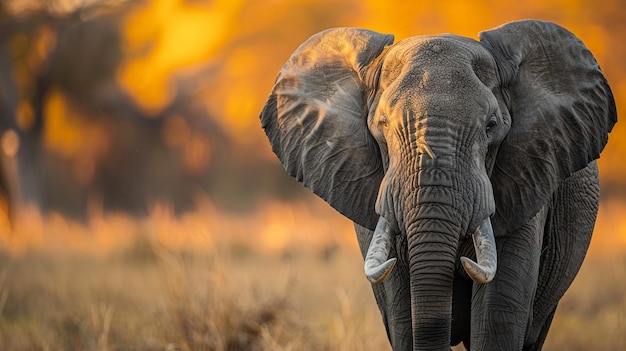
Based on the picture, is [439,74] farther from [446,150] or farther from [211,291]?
[211,291]

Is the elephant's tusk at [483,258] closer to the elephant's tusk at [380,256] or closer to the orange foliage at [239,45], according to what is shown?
the elephant's tusk at [380,256]

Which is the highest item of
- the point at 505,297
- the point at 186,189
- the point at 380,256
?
the point at 380,256

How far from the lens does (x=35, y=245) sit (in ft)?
47.5

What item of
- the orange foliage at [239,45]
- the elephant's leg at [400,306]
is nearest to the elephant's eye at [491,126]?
the elephant's leg at [400,306]

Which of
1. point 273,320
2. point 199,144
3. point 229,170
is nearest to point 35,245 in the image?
point 273,320

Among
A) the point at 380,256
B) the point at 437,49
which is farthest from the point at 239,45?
the point at 380,256

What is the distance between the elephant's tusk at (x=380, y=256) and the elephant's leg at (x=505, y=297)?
0.71 meters

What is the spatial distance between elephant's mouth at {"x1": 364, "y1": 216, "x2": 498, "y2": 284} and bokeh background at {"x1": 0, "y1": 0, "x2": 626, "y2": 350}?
1.97 meters

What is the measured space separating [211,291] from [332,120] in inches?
83.9

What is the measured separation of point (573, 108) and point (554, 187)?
0.37 metres

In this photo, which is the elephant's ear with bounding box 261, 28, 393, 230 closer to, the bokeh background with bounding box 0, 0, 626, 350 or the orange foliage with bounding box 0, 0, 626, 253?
the bokeh background with bounding box 0, 0, 626, 350

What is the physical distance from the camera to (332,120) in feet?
17.5

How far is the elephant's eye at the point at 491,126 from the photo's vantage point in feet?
15.9

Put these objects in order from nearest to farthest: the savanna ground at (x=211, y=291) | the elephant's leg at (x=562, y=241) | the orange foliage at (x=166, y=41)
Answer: the elephant's leg at (x=562, y=241) → the savanna ground at (x=211, y=291) → the orange foliage at (x=166, y=41)
